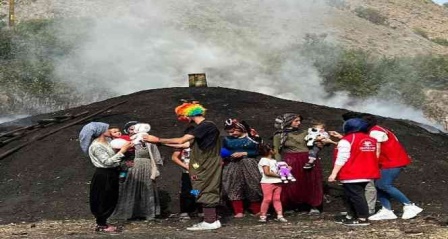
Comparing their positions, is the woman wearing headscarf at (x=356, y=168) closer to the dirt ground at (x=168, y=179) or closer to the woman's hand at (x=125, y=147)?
the dirt ground at (x=168, y=179)

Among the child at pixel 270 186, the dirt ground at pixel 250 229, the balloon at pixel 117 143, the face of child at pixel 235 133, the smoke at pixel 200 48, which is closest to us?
the dirt ground at pixel 250 229

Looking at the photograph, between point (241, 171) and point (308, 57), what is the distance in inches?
756

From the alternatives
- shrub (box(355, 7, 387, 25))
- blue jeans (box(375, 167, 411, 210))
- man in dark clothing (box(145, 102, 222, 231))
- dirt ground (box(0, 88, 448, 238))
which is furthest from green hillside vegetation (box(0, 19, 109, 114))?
shrub (box(355, 7, 387, 25))

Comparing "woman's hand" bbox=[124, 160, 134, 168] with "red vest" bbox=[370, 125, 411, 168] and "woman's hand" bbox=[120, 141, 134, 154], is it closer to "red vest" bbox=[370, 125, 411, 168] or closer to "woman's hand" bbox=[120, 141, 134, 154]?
"woman's hand" bbox=[120, 141, 134, 154]

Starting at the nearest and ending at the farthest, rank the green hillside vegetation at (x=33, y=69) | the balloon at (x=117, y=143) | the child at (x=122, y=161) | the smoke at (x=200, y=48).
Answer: the balloon at (x=117, y=143) < the child at (x=122, y=161) < the smoke at (x=200, y=48) < the green hillside vegetation at (x=33, y=69)

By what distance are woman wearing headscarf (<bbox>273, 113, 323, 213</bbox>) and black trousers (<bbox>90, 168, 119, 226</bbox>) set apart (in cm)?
220

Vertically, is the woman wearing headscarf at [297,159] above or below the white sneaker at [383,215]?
above

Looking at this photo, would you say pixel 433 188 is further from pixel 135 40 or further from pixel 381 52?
pixel 381 52

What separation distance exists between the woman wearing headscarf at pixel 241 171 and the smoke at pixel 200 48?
11.8m

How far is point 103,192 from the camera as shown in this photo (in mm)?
6836

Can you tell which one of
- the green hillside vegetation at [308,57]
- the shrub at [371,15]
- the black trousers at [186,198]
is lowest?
the black trousers at [186,198]

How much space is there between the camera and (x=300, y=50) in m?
27.4

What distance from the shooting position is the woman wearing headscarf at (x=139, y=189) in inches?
308

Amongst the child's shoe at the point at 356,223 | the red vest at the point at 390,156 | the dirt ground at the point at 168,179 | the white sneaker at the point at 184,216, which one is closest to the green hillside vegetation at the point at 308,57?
the dirt ground at the point at 168,179
